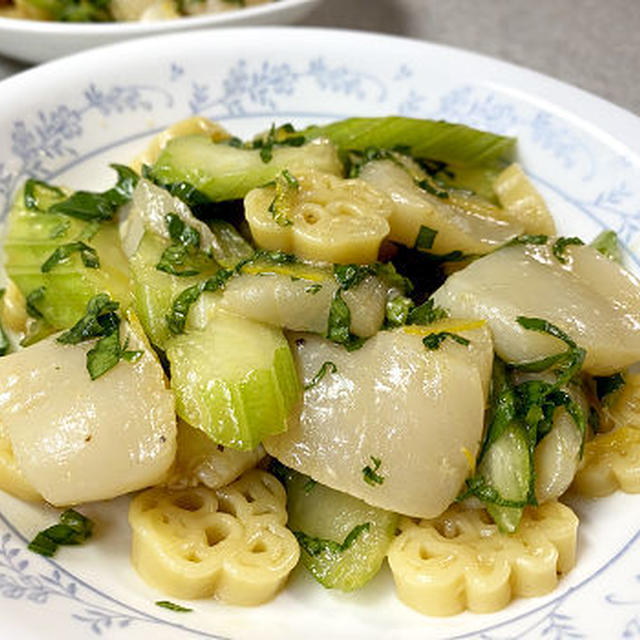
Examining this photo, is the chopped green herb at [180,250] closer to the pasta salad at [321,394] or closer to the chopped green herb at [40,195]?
the pasta salad at [321,394]

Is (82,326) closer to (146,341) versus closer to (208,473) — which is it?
(146,341)

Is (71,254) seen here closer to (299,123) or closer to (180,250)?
(180,250)

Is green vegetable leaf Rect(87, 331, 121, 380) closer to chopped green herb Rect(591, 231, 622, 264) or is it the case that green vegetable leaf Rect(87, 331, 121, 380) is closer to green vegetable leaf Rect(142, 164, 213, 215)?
green vegetable leaf Rect(142, 164, 213, 215)

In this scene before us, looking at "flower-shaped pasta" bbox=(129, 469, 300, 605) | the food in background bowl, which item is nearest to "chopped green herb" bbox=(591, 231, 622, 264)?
"flower-shaped pasta" bbox=(129, 469, 300, 605)

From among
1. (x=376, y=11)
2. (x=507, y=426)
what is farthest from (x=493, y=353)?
(x=376, y=11)

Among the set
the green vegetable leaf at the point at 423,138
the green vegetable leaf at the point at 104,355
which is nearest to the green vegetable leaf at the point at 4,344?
the green vegetable leaf at the point at 104,355

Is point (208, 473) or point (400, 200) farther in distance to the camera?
point (400, 200)
